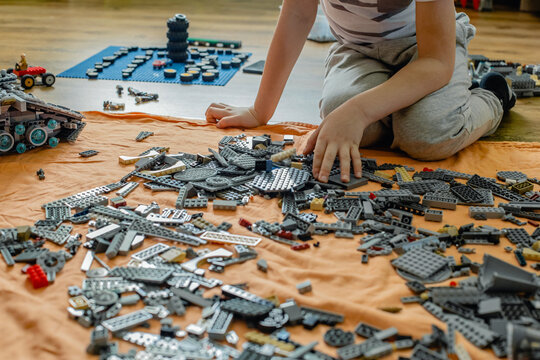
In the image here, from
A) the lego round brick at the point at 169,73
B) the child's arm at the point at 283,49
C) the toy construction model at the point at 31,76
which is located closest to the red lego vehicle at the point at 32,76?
the toy construction model at the point at 31,76

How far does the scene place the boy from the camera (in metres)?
1.53

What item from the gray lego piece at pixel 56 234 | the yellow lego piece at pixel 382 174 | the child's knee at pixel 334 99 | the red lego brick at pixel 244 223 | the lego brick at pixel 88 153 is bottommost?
the gray lego piece at pixel 56 234

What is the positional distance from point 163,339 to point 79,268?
303 mm

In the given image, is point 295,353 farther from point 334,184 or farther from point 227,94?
point 227,94

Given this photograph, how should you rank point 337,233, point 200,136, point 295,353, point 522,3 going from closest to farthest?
1. point 295,353
2. point 337,233
3. point 200,136
4. point 522,3

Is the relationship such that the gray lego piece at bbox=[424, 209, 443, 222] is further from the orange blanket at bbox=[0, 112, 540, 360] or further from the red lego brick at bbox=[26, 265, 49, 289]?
the red lego brick at bbox=[26, 265, 49, 289]

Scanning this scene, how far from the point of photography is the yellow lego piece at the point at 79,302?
0.99 metres

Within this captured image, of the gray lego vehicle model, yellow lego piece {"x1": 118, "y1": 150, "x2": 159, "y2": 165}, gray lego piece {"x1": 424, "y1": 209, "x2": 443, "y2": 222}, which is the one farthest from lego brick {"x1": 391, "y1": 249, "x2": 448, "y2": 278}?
the gray lego vehicle model

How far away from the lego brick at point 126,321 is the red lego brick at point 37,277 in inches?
7.5

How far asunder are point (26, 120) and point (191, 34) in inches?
82.6

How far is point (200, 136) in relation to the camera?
191 centimetres

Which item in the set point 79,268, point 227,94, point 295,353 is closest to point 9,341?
point 79,268

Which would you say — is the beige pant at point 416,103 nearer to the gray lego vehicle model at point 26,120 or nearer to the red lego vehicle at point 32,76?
the gray lego vehicle model at point 26,120

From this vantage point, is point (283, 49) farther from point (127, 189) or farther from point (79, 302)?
point (79, 302)
